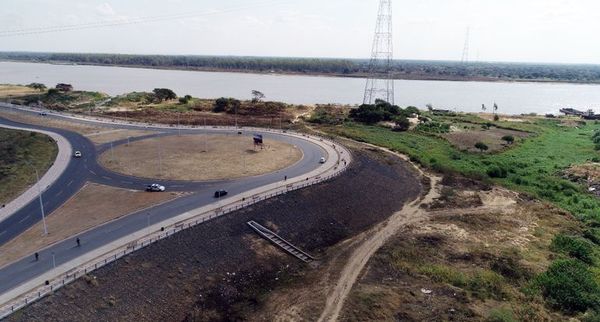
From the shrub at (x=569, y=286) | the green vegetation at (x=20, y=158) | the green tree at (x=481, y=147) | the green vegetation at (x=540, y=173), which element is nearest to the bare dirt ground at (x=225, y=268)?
the green vegetation at (x=540, y=173)

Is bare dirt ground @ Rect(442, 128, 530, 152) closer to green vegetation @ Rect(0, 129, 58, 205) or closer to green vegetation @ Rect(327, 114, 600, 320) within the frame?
green vegetation @ Rect(327, 114, 600, 320)

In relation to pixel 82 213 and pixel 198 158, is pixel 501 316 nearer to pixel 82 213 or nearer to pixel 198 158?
pixel 82 213

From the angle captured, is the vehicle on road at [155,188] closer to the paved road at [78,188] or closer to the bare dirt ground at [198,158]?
the paved road at [78,188]

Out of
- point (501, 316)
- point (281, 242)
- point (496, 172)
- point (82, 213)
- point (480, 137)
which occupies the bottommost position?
point (501, 316)

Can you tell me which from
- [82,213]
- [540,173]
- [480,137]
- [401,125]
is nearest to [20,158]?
[82,213]

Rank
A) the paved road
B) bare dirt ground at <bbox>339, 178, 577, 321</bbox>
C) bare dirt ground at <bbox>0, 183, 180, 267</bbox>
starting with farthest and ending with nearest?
bare dirt ground at <bbox>0, 183, 180, 267</bbox> < bare dirt ground at <bbox>339, 178, 577, 321</bbox> < the paved road

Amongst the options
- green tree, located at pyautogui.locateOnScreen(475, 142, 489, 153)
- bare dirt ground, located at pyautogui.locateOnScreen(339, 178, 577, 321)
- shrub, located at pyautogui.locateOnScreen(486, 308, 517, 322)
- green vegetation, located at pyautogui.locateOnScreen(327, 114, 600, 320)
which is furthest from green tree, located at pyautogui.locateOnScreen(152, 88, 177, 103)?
shrub, located at pyautogui.locateOnScreen(486, 308, 517, 322)

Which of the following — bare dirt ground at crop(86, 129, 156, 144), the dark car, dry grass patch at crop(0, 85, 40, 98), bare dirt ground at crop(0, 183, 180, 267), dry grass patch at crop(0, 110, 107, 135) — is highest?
dry grass patch at crop(0, 85, 40, 98)
